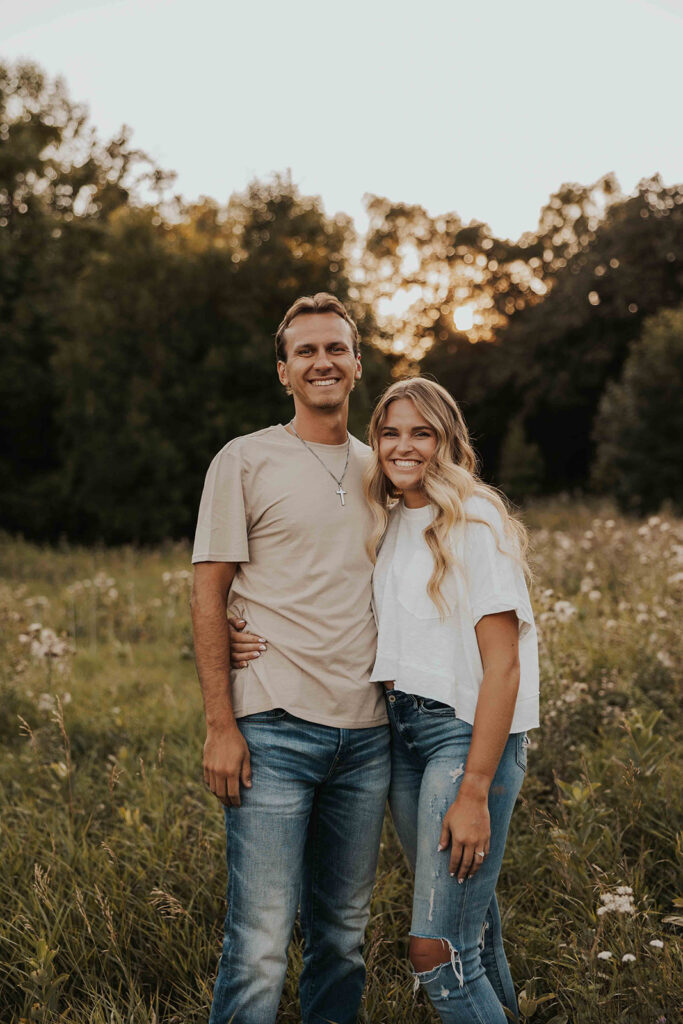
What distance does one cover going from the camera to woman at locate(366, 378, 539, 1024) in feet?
7.07

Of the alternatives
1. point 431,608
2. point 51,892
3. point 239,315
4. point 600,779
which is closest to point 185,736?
point 51,892

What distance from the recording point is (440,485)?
2400 mm

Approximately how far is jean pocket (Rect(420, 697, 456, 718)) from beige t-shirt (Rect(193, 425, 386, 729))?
0.21 metres

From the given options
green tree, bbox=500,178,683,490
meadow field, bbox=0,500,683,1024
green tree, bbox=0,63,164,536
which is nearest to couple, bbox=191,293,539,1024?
meadow field, bbox=0,500,683,1024

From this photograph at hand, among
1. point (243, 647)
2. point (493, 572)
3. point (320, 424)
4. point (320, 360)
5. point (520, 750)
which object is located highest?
point (320, 360)

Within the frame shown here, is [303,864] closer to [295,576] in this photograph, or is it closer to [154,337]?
[295,576]

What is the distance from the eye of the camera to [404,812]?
247 cm

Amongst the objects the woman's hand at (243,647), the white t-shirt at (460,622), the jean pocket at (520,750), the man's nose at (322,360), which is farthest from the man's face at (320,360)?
the jean pocket at (520,750)

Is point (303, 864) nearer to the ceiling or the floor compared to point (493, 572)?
nearer to the floor

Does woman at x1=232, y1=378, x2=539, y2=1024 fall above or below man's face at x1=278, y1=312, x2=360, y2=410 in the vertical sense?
below

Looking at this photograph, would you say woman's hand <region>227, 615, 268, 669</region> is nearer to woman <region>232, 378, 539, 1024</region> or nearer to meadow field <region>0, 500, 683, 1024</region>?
woman <region>232, 378, 539, 1024</region>

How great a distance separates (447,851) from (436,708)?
0.37m

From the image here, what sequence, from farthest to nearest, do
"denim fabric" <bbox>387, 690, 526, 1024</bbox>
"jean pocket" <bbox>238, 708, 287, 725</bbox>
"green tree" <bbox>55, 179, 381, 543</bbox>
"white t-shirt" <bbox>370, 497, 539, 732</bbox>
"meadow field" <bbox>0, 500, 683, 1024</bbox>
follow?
"green tree" <bbox>55, 179, 381, 543</bbox>, "meadow field" <bbox>0, 500, 683, 1024</bbox>, "jean pocket" <bbox>238, 708, 287, 725</bbox>, "white t-shirt" <bbox>370, 497, 539, 732</bbox>, "denim fabric" <bbox>387, 690, 526, 1024</bbox>

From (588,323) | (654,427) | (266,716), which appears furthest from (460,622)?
(588,323)
